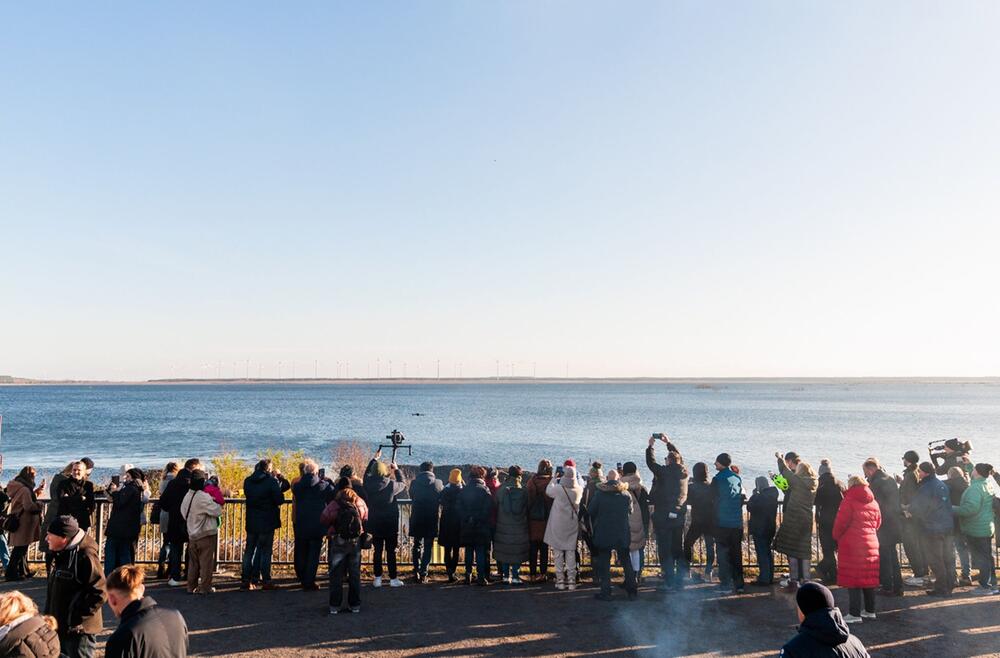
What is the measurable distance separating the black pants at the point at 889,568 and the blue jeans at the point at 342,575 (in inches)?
296

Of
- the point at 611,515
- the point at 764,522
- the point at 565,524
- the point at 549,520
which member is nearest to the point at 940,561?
the point at 764,522

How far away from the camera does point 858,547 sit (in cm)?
829

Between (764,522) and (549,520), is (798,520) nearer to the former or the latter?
(764,522)

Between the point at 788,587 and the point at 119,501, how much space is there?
9120 millimetres

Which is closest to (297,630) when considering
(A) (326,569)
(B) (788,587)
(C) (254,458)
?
(A) (326,569)

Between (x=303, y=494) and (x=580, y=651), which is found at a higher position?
(x=303, y=494)

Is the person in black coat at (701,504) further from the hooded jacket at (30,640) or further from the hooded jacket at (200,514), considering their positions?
the hooded jacket at (30,640)

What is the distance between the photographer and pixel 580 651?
750cm

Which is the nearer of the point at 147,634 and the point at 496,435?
the point at 147,634

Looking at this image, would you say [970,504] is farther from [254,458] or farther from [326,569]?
[254,458]

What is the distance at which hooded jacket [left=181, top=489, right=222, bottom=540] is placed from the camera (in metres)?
9.38

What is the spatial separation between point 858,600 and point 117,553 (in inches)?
411

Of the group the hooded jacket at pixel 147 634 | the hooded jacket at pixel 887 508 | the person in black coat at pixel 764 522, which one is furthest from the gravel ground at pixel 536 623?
the hooded jacket at pixel 147 634

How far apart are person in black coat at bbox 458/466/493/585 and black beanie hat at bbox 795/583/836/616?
20.5 ft
